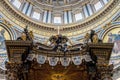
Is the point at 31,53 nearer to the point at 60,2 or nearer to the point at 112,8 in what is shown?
the point at 112,8

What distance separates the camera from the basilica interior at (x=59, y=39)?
28.0 feet

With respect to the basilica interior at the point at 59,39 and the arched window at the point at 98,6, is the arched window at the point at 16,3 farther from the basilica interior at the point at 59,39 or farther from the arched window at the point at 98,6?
the arched window at the point at 98,6

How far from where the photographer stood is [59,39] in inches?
375

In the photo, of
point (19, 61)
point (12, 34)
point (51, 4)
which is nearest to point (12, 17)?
point (12, 34)

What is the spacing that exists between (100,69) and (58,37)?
83.6 inches

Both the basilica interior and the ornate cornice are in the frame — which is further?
the ornate cornice

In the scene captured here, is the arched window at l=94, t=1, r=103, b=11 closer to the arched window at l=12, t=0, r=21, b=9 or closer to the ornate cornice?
the ornate cornice

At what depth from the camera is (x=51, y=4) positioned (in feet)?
77.2

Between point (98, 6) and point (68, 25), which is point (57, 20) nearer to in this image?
point (68, 25)

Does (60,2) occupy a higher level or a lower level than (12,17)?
higher

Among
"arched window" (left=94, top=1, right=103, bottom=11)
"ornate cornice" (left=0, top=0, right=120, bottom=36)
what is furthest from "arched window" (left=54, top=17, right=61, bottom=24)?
"arched window" (left=94, top=1, right=103, bottom=11)

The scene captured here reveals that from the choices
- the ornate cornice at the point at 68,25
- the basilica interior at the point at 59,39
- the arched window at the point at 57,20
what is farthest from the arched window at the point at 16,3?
the arched window at the point at 57,20

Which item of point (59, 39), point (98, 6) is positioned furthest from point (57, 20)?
point (59, 39)

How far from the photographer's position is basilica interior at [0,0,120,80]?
852 cm
